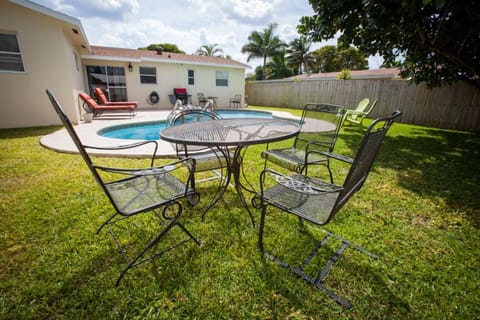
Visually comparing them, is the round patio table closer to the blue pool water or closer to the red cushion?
the blue pool water

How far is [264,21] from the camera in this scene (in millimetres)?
21047

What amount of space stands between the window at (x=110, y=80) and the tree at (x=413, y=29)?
997 centimetres

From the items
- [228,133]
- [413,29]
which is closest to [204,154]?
[228,133]

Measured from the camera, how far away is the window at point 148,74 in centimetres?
1161

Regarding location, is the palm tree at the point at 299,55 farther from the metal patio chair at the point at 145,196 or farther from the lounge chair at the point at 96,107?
the metal patio chair at the point at 145,196

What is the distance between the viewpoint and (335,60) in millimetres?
26328

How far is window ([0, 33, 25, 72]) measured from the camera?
17.9 feet

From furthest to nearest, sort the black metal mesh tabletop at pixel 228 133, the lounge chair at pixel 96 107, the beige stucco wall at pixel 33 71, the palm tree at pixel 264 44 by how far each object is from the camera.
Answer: the palm tree at pixel 264 44
the lounge chair at pixel 96 107
the beige stucco wall at pixel 33 71
the black metal mesh tabletop at pixel 228 133

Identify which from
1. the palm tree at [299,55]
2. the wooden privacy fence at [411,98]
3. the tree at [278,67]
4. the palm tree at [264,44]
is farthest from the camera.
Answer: the palm tree at [299,55]

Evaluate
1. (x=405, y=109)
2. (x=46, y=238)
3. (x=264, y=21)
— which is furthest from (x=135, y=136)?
(x=264, y=21)

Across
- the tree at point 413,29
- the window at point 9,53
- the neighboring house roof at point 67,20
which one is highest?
the neighboring house roof at point 67,20

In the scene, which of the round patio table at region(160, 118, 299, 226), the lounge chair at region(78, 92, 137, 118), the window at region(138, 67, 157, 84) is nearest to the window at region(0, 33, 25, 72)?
the lounge chair at region(78, 92, 137, 118)

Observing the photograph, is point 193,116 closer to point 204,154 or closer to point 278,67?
point 204,154

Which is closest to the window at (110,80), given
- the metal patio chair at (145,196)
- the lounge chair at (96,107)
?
the lounge chair at (96,107)
